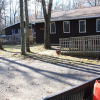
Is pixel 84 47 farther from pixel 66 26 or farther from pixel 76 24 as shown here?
pixel 66 26

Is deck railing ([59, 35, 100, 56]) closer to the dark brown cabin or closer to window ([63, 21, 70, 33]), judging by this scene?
the dark brown cabin

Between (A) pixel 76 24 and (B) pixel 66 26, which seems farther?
(B) pixel 66 26

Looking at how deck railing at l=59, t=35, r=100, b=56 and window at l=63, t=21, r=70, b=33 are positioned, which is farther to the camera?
window at l=63, t=21, r=70, b=33

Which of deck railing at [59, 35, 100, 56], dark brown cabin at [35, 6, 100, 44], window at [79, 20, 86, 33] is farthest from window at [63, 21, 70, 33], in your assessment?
deck railing at [59, 35, 100, 56]

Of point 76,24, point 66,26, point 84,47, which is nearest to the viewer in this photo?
point 84,47

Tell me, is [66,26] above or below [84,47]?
above

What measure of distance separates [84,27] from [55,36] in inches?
162

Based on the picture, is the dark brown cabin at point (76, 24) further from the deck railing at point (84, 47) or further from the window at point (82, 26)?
the deck railing at point (84, 47)

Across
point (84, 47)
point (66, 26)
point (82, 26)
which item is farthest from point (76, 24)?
point (84, 47)

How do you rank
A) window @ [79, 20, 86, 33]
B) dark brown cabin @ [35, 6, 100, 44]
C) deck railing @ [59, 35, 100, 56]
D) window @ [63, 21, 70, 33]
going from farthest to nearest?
window @ [63, 21, 70, 33]
window @ [79, 20, 86, 33]
dark brown cabin @ [35, 6, 100, 44]
deck railing @ [59, 35, 100, 56]

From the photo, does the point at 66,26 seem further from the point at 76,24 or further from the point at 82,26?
the point at 82,26

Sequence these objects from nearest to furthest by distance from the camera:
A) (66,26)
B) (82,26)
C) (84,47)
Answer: (84,47)
(82,26)
(66,26)

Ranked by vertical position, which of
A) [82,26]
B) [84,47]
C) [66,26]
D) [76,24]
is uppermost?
[76,24]

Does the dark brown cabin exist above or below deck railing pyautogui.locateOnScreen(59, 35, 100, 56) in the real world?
above
